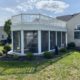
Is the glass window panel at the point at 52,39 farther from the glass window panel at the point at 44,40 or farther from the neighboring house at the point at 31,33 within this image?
the glass window panel at the point at 44,40

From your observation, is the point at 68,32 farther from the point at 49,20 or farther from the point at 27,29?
the point at 27,29

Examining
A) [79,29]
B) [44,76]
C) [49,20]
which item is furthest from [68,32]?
[44,76]

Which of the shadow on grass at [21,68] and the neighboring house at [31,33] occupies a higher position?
the neighboring house at [31,33]

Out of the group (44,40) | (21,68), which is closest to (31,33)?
(44,40)

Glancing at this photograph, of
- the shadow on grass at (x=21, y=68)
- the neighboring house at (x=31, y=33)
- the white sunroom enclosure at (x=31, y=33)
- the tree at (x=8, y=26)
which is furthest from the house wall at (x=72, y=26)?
the tree at (x=8, y=26)

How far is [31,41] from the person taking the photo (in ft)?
74.3

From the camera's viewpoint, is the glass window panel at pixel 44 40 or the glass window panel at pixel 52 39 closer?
the glass window panel at pixel 44 40

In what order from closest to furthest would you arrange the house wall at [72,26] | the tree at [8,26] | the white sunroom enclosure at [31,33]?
the white sunroom enclosure at [31,33], the house wall at [72,26], the tree at [8,26]

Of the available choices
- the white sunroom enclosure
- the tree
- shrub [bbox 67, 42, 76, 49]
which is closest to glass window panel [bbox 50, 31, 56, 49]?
the white sunroom enclosure

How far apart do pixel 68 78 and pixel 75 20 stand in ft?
75.3

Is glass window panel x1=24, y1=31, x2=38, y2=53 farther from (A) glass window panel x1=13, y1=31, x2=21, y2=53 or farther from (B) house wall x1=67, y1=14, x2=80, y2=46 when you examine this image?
(B) house wall x1=67, y1=14, x2=80, y2=46

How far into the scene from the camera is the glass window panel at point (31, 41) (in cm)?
2228

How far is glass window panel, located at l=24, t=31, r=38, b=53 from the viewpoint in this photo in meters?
22.3

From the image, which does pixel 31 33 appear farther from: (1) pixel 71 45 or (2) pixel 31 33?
(1) pixel 71 45
